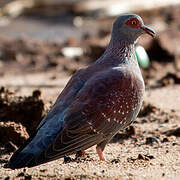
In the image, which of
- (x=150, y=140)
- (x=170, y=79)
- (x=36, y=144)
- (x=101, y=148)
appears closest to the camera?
(x=36, y=144)

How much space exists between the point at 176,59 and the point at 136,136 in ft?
14.7

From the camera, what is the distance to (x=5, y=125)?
5.67 m

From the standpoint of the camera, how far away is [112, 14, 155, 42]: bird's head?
5.81 meters

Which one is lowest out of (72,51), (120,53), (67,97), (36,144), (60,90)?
(60,90)

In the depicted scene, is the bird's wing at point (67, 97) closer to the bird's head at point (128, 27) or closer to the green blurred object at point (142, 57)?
the bird's head at point (128, 27)

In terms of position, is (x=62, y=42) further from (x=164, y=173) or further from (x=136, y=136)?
(x=164, y=173)

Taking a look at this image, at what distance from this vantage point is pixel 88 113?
15.9 feet

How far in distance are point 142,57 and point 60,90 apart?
2035 mm

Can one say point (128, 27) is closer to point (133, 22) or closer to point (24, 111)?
point (133, 22)

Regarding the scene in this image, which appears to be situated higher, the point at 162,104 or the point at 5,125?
the point at 5,125

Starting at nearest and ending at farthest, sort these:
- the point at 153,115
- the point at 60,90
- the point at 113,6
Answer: the point at 153,115, the point at 60,90, the point at 113,6

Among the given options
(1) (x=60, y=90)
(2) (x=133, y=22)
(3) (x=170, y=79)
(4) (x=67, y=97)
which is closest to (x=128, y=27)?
(2) (x=133, y=22)

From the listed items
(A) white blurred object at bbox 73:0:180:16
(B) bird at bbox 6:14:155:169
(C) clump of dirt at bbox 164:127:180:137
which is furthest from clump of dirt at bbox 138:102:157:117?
(A) white blurred object at bbox 73:0:180:16

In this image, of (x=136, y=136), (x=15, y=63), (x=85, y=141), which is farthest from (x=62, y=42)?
(x=85, y=141)
